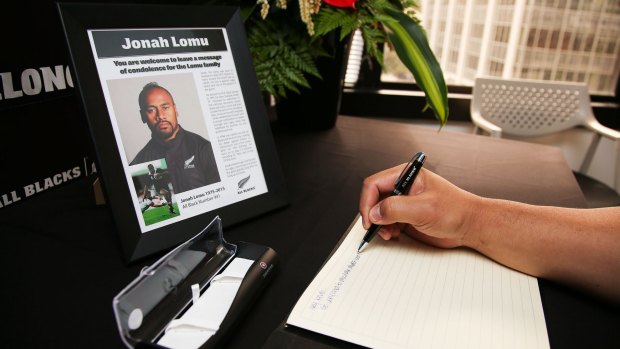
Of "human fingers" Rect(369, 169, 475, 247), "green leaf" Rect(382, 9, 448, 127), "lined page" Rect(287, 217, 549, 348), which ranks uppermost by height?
"green leaf" Rect(382, 9, 448, 127)

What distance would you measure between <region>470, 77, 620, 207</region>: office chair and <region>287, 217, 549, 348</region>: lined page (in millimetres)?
1224

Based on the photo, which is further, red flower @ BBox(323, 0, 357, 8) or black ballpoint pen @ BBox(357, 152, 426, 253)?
red flower @ BBox(323, 0, 357, 8)

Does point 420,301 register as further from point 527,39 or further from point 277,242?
point 527,39

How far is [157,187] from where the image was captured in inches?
18.0

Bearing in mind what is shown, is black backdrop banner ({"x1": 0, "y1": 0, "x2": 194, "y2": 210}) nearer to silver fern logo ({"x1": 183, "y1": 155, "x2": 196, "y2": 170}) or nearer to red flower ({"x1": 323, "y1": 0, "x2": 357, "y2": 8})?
silver fern logo ({"x1": 183, "y1": 155, "x2": 196, "y2": 170})

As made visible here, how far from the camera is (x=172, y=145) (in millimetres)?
480

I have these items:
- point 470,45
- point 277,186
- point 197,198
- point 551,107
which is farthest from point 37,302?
point 470,45

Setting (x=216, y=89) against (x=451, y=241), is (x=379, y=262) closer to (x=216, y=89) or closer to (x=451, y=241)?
(x=451, y=241)

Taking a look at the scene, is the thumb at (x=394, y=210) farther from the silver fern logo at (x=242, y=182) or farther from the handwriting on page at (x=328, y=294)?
the silver fern logo at (x=242, y=182)

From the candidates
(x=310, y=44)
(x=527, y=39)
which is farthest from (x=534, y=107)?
(x=310, y=44)

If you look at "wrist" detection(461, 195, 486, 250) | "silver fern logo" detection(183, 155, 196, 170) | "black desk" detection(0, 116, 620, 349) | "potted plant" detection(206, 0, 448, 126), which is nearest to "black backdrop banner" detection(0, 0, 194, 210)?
"black desk" detection(0, 116, 620, 349)

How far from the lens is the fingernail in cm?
47

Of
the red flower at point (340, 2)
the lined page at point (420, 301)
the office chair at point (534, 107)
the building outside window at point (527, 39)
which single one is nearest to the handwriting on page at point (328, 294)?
the lined page at point (420, 301)

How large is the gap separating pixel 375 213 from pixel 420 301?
0.39 ft
